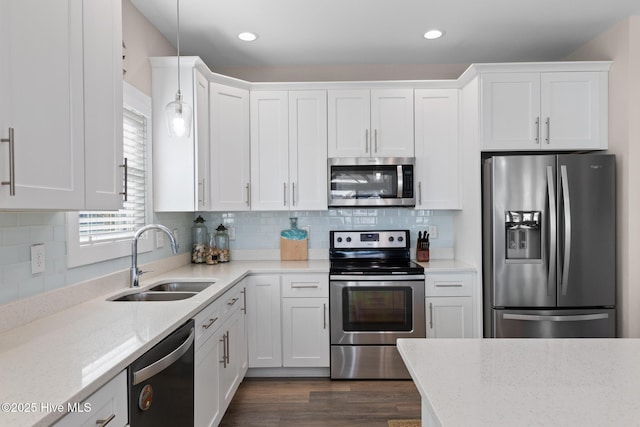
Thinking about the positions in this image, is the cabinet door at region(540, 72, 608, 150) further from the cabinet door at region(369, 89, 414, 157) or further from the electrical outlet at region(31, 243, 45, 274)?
the electrical outlet at region(31, 243, 45, 274)

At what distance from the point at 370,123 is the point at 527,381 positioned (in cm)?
264

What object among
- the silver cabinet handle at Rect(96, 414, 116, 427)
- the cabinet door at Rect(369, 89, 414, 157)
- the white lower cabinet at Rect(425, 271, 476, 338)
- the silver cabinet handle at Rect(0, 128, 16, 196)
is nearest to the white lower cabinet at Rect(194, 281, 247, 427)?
the silver cabinet handle at Rect(96, 414, 116, 427)

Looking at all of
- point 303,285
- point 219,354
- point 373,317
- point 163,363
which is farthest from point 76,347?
point 373,317

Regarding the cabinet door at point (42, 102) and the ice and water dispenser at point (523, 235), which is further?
the ice and water dispenser at point (523, 235)

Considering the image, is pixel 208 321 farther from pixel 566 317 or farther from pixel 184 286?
pixel 566 317

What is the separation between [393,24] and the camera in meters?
2.89

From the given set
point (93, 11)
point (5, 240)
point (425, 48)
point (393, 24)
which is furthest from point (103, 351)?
point (425, 48)

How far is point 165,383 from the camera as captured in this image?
1.51 meters

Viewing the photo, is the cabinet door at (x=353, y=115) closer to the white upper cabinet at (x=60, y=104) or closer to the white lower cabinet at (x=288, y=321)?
the white lower cabinet at (x=288, y=321)

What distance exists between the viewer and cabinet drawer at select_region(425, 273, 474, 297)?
10.1 ft

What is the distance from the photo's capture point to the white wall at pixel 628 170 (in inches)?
108

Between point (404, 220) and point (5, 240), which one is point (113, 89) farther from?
point (404, 220)

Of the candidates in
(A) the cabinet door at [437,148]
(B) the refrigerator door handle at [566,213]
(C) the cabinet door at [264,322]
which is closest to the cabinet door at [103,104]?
(C) the cabinet door at [264,322]

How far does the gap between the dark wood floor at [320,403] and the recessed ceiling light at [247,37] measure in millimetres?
2608
